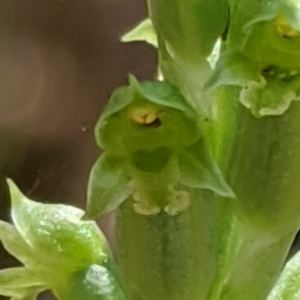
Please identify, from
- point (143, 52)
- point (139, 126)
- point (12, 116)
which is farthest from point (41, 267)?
point (143, 52)

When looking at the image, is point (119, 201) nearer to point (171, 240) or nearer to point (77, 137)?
point (171, 240)

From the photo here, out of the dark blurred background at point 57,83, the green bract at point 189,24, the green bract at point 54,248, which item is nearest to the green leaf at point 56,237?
the green bract at point 54,248

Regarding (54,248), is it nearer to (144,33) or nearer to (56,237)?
(56,237)

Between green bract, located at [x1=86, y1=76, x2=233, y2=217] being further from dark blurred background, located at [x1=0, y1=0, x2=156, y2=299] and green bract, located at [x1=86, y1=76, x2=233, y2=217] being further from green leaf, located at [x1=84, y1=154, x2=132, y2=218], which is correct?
dark blurred background, located at [x1=0, y1=0, x2=156, y2=299]

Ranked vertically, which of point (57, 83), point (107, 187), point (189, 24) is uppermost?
point (189, 24)

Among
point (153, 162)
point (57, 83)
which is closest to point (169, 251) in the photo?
point (153, 162)

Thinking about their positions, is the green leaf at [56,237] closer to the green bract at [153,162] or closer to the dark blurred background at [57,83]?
the green bract at [153,162]
